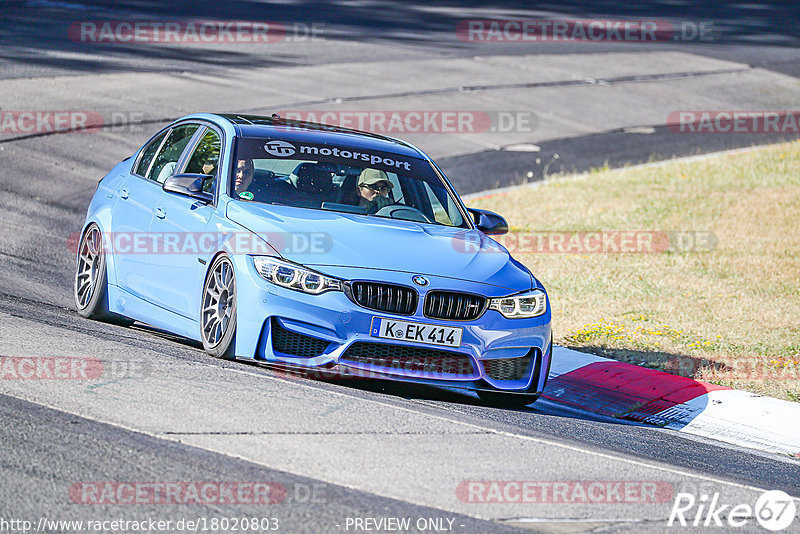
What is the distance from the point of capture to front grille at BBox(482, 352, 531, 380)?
7.42m

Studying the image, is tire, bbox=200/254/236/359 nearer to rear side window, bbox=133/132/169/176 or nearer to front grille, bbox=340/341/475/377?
front grille, bbox=340/341/475/377

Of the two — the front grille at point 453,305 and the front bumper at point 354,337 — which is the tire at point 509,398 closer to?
the front bumper at point 354,337

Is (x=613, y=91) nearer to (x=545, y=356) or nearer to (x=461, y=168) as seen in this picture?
(x=461, y=168)

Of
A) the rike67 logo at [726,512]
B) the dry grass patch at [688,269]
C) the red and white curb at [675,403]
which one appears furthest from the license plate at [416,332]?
the dry grass patch at [688,269]

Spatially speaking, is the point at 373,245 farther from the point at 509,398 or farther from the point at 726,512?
the point at 726,512

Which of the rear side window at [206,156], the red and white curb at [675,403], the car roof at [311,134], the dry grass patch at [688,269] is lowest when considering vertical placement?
the dry grass patch at [688,269]

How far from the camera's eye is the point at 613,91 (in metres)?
26.1

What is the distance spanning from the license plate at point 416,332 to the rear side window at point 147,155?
9.96ft

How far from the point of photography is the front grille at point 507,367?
7422mm

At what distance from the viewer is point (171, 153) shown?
Answer: 9109 mm

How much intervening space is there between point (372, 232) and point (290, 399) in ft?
5.01

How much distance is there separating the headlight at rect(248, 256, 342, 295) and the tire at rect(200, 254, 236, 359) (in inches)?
10.8

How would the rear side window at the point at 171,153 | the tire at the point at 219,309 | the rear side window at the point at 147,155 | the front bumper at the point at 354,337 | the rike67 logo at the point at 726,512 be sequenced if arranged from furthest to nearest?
the rear side window at the point at 147,155 < the rear side window at the point at 171,153 < the tire at the point at 219,309 < the front bumper at the point at 354,337 < the rike67 logo at the point at 726,512

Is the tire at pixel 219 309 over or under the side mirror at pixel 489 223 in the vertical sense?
under
